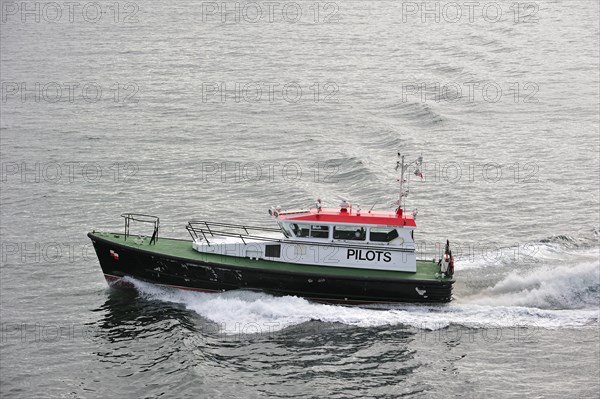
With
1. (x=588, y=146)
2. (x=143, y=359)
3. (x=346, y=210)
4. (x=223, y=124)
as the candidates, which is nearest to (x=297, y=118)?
(x=223, y=124)

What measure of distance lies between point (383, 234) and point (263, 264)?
15.2ft

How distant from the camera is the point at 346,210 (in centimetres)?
3169

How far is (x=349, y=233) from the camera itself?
3169cm

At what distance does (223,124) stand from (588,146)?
21759 mm

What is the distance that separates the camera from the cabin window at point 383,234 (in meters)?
31.5

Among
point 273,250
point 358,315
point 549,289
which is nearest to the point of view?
point 358,315

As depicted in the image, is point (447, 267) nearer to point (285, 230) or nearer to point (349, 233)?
point (349, 233)

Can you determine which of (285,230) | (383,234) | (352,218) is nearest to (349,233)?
(352,218)

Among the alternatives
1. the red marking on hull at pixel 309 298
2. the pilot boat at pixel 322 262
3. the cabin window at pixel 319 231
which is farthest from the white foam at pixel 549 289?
the cabin window at pixel 319 231

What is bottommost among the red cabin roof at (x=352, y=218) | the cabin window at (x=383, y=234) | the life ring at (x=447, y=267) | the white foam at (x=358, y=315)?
the white foam at (x=358, y=315)

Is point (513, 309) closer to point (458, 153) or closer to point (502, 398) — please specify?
point (502, 398)

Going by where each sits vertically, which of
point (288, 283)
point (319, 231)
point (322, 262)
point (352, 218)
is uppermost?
point (352, 218)

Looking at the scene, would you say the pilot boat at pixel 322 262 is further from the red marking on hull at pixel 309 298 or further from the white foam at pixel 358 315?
the white foam at pixel 358 315

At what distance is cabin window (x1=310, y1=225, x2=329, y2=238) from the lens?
31.6m
